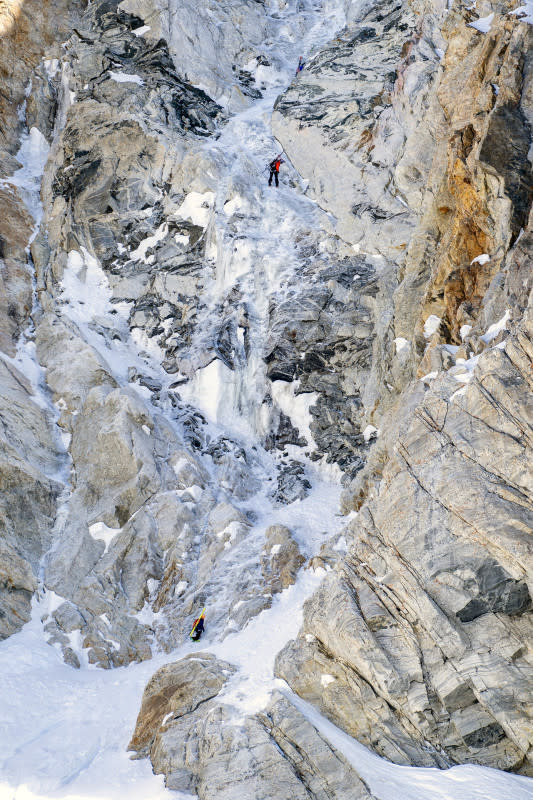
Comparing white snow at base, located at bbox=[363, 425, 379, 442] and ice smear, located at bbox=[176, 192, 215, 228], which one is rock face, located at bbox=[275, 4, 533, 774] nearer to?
white snow at base, located at bbox=[363, 425, 379, 442]

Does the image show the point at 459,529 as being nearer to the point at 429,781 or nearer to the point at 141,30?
the point at 429,781

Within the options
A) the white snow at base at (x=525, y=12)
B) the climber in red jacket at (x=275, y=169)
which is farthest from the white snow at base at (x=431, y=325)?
the climber in red jacket at (x=275, y=169)

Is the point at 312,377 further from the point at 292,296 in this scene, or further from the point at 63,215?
the point at 63,215

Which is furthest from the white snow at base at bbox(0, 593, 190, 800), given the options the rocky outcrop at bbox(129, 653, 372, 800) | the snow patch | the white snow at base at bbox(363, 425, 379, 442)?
the white snow at base at bbox(363, 425, 379, 442)

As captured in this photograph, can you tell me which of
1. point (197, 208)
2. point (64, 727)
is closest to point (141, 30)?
point (197, 208)

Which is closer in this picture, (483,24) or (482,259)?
(482,259)

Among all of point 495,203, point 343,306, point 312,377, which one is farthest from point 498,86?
point 312,377
